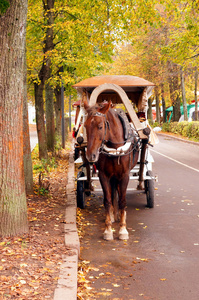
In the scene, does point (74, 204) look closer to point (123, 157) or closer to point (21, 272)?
point (123, 157)

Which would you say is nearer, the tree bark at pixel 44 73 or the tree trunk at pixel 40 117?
the tree bark at pixel 44 73

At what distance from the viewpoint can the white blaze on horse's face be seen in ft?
21.7

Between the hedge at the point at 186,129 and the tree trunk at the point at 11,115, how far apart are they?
1037 inches

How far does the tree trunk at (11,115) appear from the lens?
6266 millimetres

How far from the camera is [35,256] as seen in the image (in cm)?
568

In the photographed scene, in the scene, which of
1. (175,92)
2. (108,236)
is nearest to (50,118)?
(108,236)

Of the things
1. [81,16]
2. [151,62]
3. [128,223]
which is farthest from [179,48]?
[151,62]

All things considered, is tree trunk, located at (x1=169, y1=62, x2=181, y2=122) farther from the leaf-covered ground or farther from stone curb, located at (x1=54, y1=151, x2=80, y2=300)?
stone curb, located at (x1=54, y1=151, x2=80, y2=300)

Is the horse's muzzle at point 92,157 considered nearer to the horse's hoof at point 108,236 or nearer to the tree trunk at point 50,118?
the horse's hoof at point 108,236

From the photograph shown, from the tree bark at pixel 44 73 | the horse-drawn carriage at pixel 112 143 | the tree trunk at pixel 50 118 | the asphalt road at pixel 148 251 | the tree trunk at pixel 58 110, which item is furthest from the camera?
the tree trunk at pixel 58 110

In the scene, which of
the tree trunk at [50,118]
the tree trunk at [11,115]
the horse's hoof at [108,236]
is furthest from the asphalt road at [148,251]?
the tree trunk at [50,118]

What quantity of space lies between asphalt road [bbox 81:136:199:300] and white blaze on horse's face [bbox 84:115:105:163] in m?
1.53

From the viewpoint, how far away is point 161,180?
13.7 metres

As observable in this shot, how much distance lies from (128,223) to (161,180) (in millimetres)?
5617
